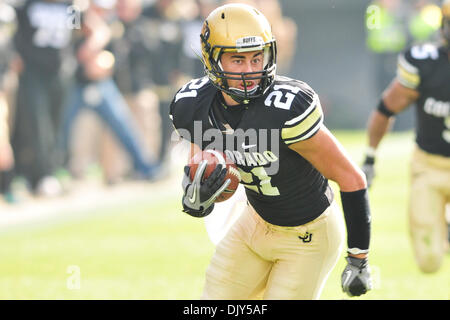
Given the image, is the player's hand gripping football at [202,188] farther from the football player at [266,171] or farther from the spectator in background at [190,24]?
the spectator in background at [190,24]

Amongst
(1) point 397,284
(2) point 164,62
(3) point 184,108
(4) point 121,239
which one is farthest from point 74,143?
(3) point 184,108

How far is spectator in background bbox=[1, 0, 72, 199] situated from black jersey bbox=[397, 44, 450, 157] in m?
3.76

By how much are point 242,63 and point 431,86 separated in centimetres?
210

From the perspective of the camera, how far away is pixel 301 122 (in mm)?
3396

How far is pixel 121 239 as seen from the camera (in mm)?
6879

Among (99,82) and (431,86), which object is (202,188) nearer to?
(431,86)

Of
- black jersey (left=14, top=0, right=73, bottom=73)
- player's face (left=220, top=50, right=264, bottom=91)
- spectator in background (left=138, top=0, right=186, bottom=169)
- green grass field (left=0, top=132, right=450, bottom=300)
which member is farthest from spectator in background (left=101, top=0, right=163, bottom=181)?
player's face (left=220, top=50, right=264, bottom=91)

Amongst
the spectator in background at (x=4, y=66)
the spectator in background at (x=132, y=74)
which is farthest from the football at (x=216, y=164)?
the spectator in background at (x=132, y=74)

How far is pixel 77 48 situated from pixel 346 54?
11.0 m

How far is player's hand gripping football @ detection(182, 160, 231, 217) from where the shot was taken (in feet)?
11.4

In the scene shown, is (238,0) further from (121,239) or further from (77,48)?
(121,239)

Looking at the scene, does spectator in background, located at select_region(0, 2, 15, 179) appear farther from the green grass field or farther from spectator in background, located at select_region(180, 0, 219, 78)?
spectator in background, located at select_region(180, 0, 219, 78)

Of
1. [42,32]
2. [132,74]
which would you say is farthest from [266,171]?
[132,74]

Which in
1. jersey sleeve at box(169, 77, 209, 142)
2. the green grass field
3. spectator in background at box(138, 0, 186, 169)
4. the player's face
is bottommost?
the green grass field
